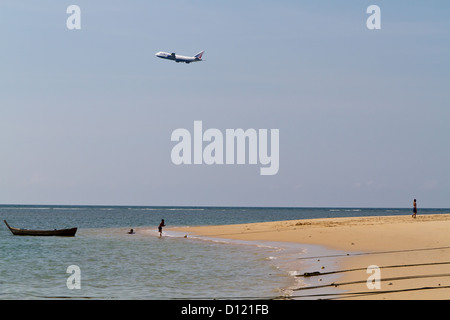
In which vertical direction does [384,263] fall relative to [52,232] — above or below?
above

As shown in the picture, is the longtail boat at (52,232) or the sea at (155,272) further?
the longtail boat at (52,232)

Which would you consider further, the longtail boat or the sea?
the longtail boat

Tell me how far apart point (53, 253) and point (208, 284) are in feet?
79.9

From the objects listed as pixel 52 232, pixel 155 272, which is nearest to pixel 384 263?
pixel 155 272

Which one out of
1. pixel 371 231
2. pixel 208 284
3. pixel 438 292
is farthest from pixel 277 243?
pixel 438 292

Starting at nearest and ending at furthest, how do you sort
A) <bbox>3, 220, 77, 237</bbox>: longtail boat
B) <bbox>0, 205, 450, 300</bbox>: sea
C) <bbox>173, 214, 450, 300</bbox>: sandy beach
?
1. <bbox>173, 214, 450, 300</bbox>: sandy beach
2. <bbox>0, 205, 450, 300</bbox>: sea
3. <bbox>3, 220, 77, 237</bbox>: longtail boat

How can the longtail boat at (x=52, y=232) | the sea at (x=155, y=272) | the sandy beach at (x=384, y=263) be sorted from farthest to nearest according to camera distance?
the longtail boat at (x=52, y=232), the sea at (x=155, y=272), the sandy beach at (x=384, y=263)

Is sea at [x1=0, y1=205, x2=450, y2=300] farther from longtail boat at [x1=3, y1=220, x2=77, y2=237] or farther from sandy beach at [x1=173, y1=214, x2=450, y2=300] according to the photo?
longtail boat at [x1=3, y1=220, x2=77, y2=237]

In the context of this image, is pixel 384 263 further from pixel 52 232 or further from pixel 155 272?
pixel 52 232

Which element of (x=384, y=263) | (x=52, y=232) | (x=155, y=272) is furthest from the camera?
(x=52, y=232)

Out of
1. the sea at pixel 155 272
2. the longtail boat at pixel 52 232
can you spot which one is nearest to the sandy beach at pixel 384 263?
the sea at pixel 155 272

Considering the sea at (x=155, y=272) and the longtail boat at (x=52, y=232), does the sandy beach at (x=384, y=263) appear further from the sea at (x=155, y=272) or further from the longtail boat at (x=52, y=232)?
the longtail boat at (x=52, y=232)

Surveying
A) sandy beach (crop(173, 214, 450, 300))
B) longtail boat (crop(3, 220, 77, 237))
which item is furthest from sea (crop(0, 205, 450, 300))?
longtail boat (crop(3, 220, 77, 237))

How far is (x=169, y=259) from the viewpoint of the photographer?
1481 inches
